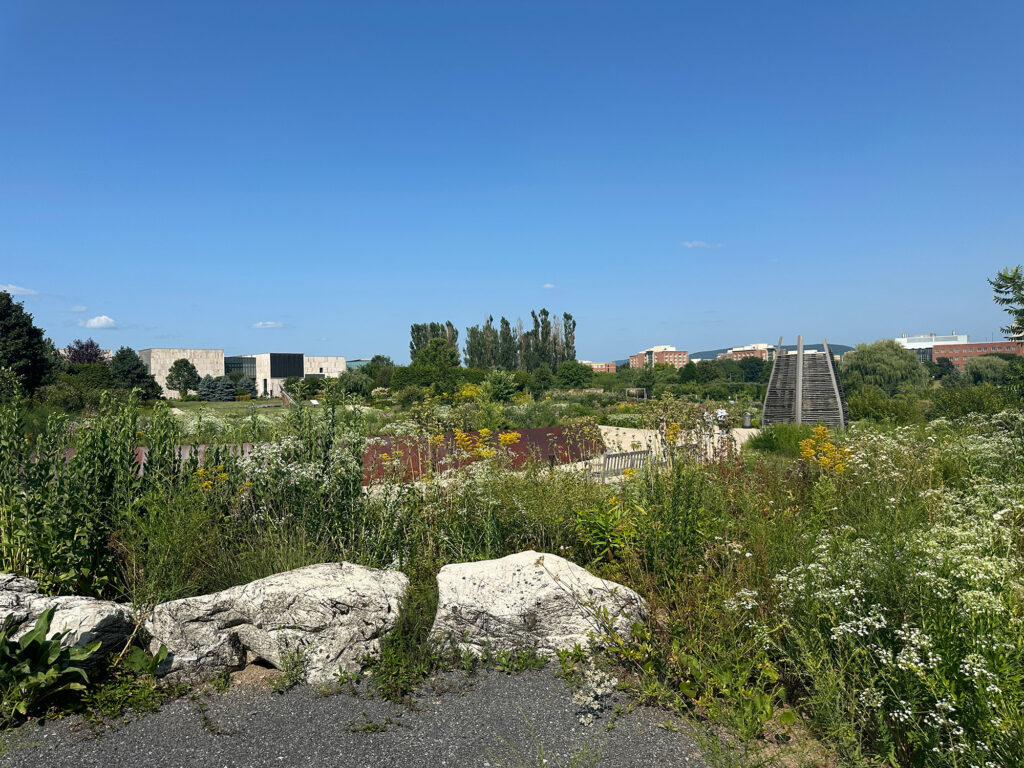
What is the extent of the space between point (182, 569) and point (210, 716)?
94 cm

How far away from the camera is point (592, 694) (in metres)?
2.84

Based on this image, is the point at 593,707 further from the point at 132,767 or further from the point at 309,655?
the point at 132,767

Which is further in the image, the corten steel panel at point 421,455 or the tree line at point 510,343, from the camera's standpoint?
the tree line at point 510,343

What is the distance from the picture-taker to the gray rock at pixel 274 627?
3074 mm

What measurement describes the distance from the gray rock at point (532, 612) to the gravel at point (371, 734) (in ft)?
0.96

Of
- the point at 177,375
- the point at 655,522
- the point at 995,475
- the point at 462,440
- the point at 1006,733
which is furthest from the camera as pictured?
the point at 177,375

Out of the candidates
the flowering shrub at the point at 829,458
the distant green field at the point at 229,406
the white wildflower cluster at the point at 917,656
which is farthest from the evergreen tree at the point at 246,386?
the white wildflower cluster at the point at 917,656

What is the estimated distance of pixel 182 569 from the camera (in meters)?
3.40

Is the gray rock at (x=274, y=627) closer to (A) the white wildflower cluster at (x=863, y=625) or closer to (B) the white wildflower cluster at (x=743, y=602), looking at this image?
(B) the white wildflower cluster at (x=743, y=602)

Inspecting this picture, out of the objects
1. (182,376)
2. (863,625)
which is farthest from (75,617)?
(182,376)

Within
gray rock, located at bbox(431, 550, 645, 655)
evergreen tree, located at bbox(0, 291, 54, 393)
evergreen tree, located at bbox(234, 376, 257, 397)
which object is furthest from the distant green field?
evergreen tree, located at bbox(234, 376, 257, 397)

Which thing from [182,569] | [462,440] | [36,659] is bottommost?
[36,659]

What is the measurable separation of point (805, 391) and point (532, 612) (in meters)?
14.7

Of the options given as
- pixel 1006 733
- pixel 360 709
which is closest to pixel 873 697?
pixel 1006 733
